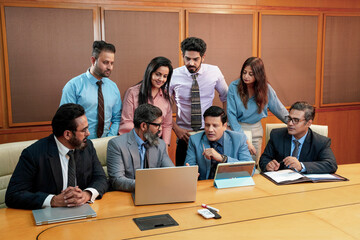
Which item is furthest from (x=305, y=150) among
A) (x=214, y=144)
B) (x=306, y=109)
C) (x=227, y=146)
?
(x=214, y=144)

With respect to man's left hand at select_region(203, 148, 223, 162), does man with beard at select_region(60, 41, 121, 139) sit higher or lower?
higher

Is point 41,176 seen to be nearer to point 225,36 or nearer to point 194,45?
point 194,45

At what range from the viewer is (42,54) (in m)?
4.53

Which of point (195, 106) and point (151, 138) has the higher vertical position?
point (195, 106)

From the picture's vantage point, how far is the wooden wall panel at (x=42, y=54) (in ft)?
14.4

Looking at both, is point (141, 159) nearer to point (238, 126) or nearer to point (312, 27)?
point (238, 126)

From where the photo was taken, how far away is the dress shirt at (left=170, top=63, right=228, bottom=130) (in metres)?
3.99

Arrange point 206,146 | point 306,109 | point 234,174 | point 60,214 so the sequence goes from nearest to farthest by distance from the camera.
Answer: point 60,214 → point 234,174 → point 206,146 → point 306,109

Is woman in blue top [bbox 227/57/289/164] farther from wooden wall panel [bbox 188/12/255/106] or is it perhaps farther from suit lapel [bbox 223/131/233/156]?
wooden wall panel [bbox 188/12/255/106]

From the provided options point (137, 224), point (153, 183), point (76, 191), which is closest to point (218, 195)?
point (153, 183)

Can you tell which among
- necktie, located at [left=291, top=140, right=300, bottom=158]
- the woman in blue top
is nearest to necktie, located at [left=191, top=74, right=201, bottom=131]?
the woman in blue top

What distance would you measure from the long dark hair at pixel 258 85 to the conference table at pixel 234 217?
1166 millimetres

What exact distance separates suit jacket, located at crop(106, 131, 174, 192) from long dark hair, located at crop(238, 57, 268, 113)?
45.7 inches

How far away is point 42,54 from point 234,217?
320cm
